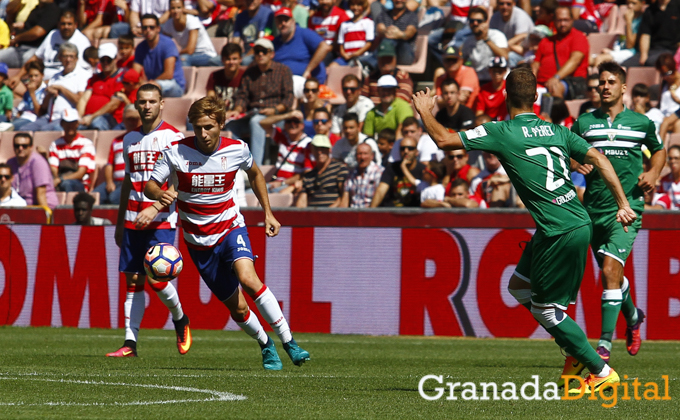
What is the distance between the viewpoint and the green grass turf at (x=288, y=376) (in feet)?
19.3

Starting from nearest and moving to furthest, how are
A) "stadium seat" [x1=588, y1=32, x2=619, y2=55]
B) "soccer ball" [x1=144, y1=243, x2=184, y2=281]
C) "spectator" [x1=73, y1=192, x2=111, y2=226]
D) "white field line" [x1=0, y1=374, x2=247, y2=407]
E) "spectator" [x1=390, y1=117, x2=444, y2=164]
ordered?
"white field line" [x1=0, y1=374, x2=247, y2=407] < "soccer ball" [x1=144, y1=243, x2=184, y2=281] < "spectator" [x1=73, y1=192, x2=111, y2=226] < "spectator" [x1=390, y1=117, x2=444, y2=164] < "stadium seat" [x1=588, y1=32, x2=619, y2=55]

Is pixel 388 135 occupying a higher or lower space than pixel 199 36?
lower

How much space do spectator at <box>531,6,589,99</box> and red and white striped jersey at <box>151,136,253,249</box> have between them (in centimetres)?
917

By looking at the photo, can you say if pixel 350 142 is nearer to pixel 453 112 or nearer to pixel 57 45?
pixel 453 112

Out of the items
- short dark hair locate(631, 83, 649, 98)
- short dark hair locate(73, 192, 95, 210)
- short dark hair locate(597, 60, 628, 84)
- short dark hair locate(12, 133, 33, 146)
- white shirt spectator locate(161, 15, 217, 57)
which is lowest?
short dark hair locate(73, 192, 95, 210)

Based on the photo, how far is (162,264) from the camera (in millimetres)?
8516

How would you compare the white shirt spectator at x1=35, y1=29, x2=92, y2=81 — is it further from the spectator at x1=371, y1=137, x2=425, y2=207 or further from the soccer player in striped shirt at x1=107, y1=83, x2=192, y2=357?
the soccer player in striped shirt at x1=107, y1=83, x2=192, y2=357

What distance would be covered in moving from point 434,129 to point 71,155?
11.8 metres

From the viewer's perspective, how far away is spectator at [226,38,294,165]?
16.6 meters

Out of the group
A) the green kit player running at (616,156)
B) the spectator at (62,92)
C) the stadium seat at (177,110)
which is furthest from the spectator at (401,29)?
the green kit player running at (616,156)

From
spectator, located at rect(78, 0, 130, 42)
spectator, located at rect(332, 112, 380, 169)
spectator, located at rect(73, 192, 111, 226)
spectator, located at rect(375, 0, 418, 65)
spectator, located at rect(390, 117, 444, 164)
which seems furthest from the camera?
spectator, located at rect(78, 0, 130, 42)

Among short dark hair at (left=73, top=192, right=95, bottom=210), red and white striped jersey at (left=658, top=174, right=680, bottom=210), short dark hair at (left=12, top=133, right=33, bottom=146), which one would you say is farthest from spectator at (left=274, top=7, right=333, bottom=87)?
red and white striped jersey at (left=658, top=174, right=680, bottom=210)

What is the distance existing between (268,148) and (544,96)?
15.3 ft

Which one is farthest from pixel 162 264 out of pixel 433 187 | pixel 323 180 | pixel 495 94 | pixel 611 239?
pixel 495 94
